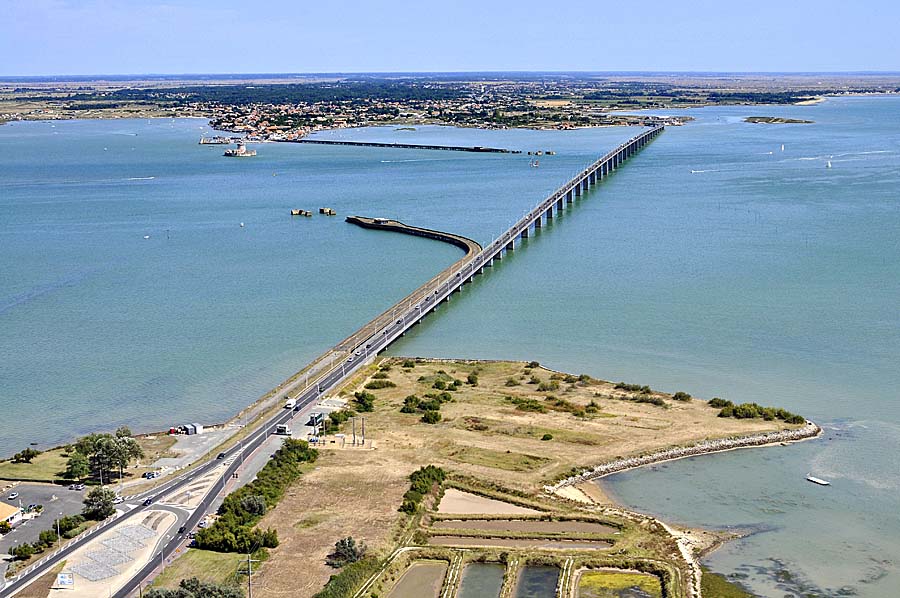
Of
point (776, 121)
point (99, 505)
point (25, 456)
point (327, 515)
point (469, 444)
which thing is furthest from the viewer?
point (776, 121)

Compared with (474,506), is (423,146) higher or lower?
higher

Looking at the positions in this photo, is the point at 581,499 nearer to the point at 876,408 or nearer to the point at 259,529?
the point at 259,529

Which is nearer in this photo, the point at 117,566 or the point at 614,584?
the point at 614,584

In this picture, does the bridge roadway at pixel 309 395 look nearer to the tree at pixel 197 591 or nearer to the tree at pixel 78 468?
the tree at pixel 197 591

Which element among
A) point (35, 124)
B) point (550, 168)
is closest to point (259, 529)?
point (550, 168)

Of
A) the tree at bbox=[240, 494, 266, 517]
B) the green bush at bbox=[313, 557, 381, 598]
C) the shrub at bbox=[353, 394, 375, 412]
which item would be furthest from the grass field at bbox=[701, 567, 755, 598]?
the shrub at bbox=[353, 394, 375, 412]

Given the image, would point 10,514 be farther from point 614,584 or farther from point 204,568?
point 614,584


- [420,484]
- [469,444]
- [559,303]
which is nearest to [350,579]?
[420,484]
